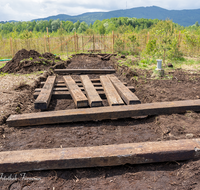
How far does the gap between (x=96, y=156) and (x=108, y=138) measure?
86 cm

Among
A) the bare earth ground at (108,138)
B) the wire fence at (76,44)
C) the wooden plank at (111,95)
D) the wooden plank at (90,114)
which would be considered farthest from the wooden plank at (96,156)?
the wire fence at (76,44)

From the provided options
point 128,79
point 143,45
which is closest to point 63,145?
point 128,79

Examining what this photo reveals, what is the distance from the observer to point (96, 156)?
2.08 metres

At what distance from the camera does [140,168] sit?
2170 millimetres

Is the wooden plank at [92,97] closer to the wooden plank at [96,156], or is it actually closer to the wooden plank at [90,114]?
the wooden plank at [90,114]

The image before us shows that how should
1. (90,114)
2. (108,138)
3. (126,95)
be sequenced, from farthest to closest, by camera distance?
(126,95) < (90,114) < (108,138)

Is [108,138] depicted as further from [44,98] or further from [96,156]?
[44,98]

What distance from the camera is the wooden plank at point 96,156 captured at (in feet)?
6.70

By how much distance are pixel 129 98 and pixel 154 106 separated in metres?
0.59

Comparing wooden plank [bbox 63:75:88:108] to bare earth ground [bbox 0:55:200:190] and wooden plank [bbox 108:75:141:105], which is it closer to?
bare earth ground [bbox 0:55:200:190]

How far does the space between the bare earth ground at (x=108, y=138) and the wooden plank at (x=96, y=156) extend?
0.09 m

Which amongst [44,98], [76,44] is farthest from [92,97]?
[76,44]

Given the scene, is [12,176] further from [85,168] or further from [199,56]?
[199,56]

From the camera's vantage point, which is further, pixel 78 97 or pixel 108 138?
pixel 78 97
